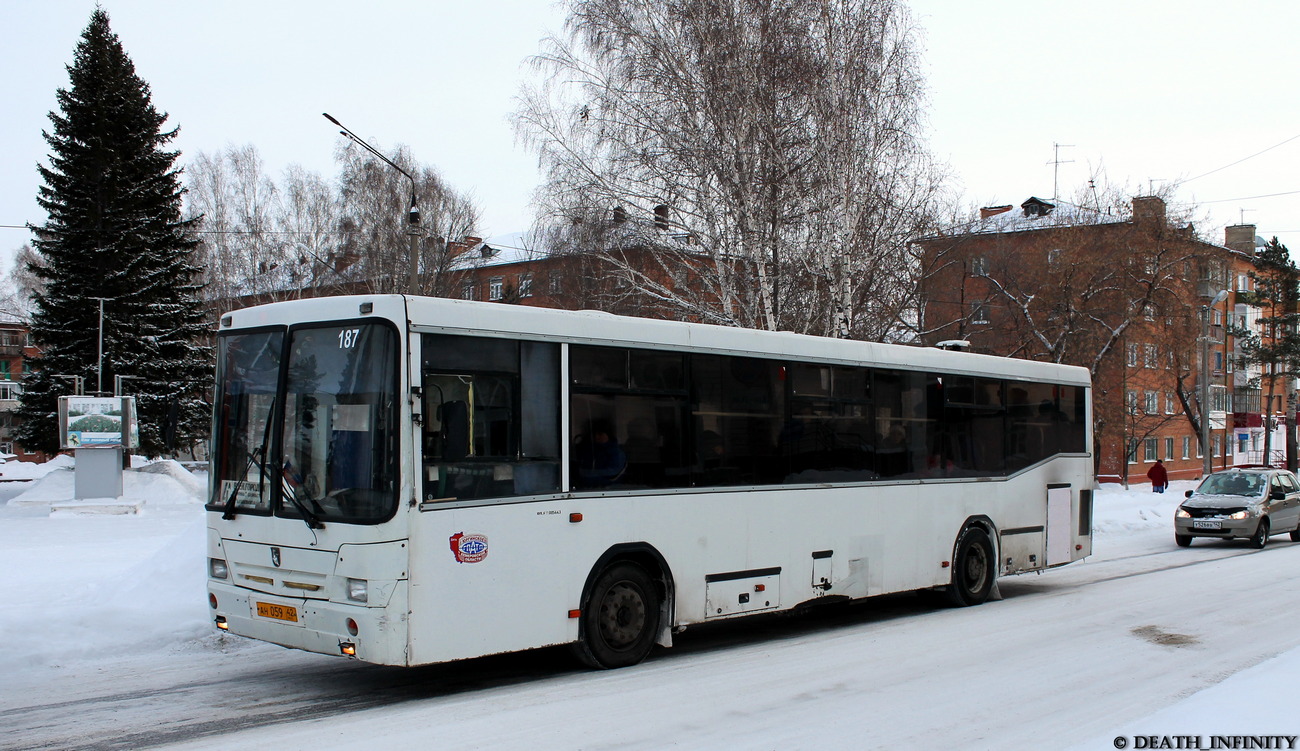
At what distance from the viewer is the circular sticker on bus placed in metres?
7.74

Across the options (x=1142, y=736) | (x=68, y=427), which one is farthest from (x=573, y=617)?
(x=68, y=427)

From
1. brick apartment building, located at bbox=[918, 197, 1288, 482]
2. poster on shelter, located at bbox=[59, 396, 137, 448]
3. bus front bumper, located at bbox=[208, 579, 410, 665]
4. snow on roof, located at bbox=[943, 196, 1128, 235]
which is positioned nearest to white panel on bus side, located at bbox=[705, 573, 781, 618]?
bus front bumper, located at bbox=[208, 579, 410, 665]

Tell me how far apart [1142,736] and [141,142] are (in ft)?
131

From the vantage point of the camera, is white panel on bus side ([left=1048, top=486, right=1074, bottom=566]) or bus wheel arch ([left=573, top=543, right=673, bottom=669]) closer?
bus wheel arch ([left=573, top=543, right=673, bottom=669])

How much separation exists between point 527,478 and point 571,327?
1.27 m

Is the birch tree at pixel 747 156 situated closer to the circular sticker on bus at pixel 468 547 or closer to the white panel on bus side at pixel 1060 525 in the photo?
the white panel on bus side at pixel 1060 525

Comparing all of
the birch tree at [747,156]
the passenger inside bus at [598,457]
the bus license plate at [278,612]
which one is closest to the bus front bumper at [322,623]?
the bus license plate at [278,612]

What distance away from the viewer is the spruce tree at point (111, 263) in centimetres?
3709

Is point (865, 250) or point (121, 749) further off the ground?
point (865, 250)

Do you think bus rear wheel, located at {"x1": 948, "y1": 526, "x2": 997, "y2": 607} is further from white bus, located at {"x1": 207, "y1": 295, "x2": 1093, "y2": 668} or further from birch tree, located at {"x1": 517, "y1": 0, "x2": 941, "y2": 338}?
birch tree, located at {"x1": 517, "y1": 0, "x2": 941, "y2": 338}

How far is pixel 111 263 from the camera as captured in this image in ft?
123

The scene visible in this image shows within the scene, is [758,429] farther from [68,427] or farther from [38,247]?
[38,247]

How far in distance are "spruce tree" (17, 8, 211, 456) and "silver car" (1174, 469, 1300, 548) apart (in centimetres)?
3148

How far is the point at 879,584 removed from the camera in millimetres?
11734
